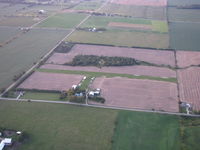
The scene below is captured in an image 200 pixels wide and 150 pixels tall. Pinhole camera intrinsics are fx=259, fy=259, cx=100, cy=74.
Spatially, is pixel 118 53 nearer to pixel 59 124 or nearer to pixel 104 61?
pixel 104 61

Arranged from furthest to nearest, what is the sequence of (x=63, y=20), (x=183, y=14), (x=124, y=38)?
(x=183, y=14), (x=63, y=20), (x=124, y=38)

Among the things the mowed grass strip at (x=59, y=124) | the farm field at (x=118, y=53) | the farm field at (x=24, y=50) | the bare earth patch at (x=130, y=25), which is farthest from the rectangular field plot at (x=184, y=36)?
the mowed grass strip at (x=59, y=124)

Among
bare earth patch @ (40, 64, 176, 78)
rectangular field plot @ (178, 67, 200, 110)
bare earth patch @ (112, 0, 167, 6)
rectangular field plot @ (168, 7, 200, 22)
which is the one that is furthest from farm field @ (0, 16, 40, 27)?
rectangular field plot @ (178, 67, 200, 110)

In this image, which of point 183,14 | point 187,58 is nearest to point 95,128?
point 187,58

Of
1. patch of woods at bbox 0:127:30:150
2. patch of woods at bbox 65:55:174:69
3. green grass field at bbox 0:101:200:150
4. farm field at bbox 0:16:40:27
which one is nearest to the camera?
patch of woods at bbox 0:127:30:150

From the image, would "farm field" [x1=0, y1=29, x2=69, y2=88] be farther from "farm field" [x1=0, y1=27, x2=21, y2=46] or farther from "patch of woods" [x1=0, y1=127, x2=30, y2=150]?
"patch of woods" [x1=0, y1=127, x2=30, y2=150]

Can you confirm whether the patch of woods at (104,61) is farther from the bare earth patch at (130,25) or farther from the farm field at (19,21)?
the farm field at (19,21)
